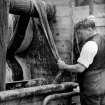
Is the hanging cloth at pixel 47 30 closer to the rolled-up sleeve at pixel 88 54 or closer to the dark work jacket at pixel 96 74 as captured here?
the dark work jacket at pixel 96 74

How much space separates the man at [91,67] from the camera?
12.9 feet

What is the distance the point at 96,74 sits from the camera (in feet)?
13.3

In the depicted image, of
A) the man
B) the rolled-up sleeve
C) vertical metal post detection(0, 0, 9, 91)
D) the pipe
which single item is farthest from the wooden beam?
the rolled-up sleeve

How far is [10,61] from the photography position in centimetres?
563

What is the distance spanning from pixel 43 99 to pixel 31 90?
38 centimetres

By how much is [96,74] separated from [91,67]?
129mm

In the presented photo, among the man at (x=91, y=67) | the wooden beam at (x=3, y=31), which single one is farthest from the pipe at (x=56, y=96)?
the wooden beam at (x=3, y=31)

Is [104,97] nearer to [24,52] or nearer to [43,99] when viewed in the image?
[43,99]

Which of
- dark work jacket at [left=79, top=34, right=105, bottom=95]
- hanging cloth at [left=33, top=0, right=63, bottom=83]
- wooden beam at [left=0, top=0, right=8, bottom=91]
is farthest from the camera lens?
hanging cloth at [left=33, top=0, right=63, bottom=83]

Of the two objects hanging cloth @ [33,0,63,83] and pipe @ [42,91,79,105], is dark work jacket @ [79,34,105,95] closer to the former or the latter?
pipe @ [42,91,79,105]

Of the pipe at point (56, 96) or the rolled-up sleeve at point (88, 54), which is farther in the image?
the pipe at point (56, 96)

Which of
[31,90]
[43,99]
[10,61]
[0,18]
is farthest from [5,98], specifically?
[10,61]

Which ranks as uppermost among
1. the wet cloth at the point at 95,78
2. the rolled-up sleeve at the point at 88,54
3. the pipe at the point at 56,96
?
the rolled-up sleeve at the point at 88,54

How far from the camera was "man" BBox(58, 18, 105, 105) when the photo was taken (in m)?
3.93
